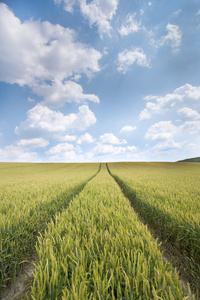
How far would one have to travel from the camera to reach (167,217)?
336 centimetres

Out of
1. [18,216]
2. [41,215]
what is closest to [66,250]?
[18,216]

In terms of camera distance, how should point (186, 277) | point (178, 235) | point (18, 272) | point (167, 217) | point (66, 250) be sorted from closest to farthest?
point (66, 250)
point (186, 277)
point (18, 272)
point (178, 235)
point (167, 217)

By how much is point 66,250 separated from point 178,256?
2388 millimetres

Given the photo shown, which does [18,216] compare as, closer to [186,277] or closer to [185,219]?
[186,277]

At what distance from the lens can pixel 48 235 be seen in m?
2.05

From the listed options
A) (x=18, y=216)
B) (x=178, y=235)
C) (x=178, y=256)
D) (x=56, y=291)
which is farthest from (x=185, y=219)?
(x=18, y=216)

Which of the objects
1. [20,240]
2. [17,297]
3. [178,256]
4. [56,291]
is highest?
[56,291]

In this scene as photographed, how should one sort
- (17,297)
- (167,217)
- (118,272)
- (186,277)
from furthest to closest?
(167,217) → (186,277) → (17,297) → (118,272)

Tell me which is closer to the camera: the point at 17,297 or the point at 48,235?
the point at 17,297

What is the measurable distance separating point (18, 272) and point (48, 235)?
0.88 m

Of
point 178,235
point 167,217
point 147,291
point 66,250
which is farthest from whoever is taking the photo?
point 167,217

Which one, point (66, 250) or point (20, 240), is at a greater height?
point (66, 250)

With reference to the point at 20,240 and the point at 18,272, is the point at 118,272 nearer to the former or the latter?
the point at 18,272

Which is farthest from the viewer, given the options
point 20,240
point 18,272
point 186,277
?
point 20,240
